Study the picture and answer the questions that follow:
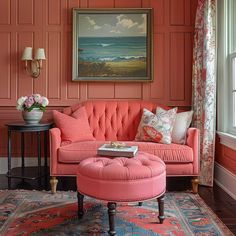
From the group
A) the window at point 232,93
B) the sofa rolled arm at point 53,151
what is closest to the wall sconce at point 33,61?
the sofa rolled arm at point 53,151

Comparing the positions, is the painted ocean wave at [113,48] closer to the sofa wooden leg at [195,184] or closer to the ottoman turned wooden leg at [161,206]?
the sofa wooden leg at [195,184]

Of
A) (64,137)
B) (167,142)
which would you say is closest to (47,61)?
(64,137)

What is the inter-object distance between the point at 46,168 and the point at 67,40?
69.7 inches

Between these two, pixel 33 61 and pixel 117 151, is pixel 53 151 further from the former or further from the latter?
pixel 33 61

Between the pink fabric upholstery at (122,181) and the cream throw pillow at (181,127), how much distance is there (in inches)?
47.4

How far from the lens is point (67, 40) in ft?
13.3

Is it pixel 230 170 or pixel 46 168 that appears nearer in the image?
pixel 230 170

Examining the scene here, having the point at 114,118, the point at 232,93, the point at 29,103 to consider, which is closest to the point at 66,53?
the point at 29,103

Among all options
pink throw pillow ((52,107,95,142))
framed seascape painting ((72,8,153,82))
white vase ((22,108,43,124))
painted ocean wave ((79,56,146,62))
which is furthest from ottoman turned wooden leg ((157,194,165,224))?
painted ocean wave ((79,56,146,62))

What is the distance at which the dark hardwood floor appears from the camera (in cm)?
246

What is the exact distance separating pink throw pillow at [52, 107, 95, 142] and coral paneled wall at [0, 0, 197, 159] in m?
0.58

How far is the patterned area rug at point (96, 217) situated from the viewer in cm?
215

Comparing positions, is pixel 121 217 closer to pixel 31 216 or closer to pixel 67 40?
pixel 31 216

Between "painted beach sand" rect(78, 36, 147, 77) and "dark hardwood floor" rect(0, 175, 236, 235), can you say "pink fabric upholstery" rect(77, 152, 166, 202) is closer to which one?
"dark hardwood floor" rect(0, 175, 236, 235)
